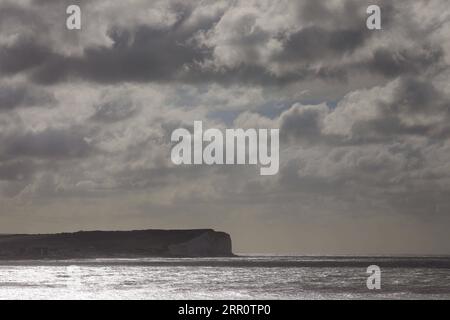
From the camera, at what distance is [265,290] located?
72812 millimetres

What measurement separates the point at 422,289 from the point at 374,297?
1463 cm

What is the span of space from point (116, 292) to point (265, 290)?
14.8m
